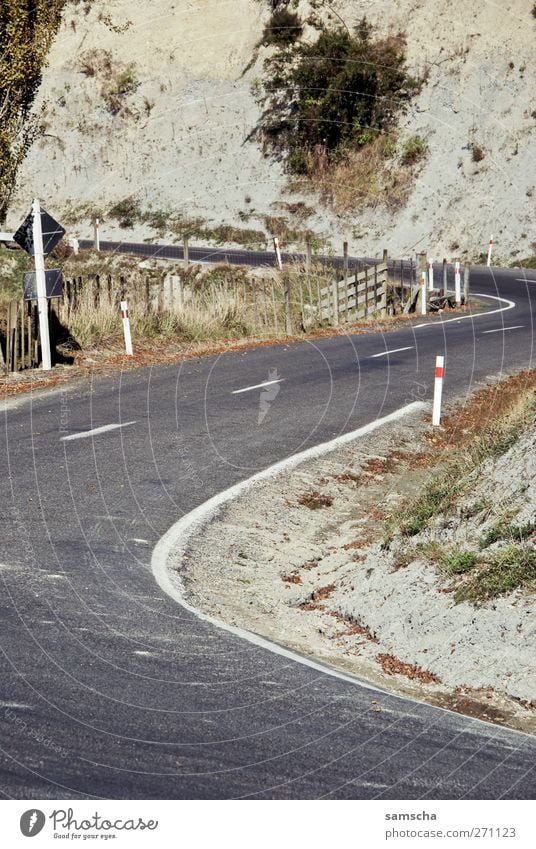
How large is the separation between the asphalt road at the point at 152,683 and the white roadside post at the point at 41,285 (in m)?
5.82

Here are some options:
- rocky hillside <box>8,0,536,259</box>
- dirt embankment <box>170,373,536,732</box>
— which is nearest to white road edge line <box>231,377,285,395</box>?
dirt embankment <box>170,373,536,732</box>

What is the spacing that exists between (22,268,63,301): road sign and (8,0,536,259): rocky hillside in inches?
1248

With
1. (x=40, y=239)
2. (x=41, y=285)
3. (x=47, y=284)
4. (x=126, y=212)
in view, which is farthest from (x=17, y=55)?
(x=126, y=212)

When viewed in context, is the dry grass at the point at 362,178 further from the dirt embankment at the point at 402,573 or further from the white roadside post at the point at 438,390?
the dirt embankment at the point at 402,573

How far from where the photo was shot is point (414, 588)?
323 inches

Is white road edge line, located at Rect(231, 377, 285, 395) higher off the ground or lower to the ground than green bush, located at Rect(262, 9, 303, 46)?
lower

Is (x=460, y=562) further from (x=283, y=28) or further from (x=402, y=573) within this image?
(x=283, y=28)

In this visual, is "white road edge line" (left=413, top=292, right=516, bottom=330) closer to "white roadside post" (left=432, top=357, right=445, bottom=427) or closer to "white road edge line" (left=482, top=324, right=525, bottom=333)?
"white road edge line" (left=482, top=324, right=525, bottom=333)

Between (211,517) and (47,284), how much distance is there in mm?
10627

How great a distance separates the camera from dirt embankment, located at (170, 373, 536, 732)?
6988 mm

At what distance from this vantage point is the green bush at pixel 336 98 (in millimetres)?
56594

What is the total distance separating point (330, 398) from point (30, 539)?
8598 mm

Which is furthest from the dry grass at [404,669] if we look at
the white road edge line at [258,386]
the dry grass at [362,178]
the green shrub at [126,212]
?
the green shrub at [126,212]

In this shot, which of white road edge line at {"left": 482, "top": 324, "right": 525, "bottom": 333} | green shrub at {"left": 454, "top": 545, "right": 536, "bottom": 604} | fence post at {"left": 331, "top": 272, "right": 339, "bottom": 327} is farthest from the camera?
fence post at {"left": 331, "top": 272, "right": 339, "bottom": 327}
